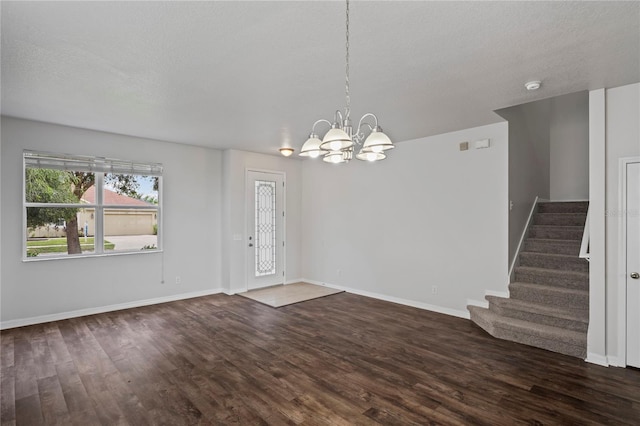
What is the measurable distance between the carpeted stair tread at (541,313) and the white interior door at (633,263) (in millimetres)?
426

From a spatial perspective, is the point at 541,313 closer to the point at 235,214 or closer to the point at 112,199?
the point at 235,214

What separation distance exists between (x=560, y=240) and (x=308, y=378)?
435 centimetres

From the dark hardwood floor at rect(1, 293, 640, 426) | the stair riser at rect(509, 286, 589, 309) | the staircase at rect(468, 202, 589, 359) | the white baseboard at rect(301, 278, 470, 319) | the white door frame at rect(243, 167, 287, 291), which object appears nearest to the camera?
the dark hardwood floor at rect(1, 293, 640, 426)

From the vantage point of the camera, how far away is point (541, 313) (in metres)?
3.91

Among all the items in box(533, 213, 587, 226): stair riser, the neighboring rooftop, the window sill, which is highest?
the neighboring rooftop

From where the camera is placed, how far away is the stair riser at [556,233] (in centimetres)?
495

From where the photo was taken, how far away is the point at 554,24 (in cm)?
215

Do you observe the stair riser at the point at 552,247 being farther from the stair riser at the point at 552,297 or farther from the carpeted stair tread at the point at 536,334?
the carpeted stair tread at the point at 536,334

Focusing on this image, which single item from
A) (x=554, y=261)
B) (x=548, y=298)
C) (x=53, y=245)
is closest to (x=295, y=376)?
(x=548, y=298)

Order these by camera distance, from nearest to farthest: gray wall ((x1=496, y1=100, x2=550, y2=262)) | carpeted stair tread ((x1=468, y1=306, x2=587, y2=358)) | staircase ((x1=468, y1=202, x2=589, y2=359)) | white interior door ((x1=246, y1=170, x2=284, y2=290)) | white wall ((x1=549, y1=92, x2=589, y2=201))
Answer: carpeted stair tread ((x1=468, y1=306, x2=587, y2=358)) < staircase ((x1=468, y1=202, x2=589, y2=359)) < gray wall ((x1=496, y1=100, x2=550, y2=262)) < white wall ((x1=549, y1=92, x2=589, y2=201)) < white interior door ((x1=246, y1=170, x2=284, y2=290))

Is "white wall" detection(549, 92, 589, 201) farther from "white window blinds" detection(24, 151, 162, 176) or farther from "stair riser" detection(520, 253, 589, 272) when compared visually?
"white window blinds" detection(24, 151, 162, 176)

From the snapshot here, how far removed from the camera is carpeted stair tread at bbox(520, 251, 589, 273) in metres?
4.35

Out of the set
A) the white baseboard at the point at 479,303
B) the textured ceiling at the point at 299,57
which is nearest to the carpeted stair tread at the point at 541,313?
the white baseboard at the point at 479,303

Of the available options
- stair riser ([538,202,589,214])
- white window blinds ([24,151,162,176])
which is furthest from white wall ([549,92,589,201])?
white window blinds ([24,151,162,176])
